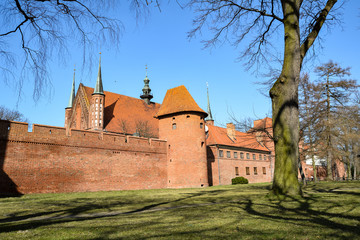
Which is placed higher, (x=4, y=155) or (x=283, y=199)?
(x=4, y=155)

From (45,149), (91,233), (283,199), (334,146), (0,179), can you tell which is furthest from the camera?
(334,146)

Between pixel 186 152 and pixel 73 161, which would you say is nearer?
pixel 73 161

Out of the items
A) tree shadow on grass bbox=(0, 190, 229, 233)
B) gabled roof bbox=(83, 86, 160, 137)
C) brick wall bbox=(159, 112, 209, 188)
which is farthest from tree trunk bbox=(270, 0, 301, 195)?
gabled roof bbox=(83, 86, 160, 137)

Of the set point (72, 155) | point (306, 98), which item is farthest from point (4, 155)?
point (306, 98)

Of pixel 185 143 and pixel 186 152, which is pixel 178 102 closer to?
pixel 185 143

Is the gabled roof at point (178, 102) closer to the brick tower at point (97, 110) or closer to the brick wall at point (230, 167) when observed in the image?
the brick wall at point (230, 167)

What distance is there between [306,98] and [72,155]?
1934 cm

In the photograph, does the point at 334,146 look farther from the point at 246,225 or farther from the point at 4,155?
the point at 4,155

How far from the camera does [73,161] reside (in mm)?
20812

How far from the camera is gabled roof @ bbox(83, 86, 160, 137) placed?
35719 millimetres

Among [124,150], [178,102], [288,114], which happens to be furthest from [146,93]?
[288,114]

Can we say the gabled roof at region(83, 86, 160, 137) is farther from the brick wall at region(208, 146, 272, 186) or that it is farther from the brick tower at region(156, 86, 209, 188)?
the brick wall at region(208, 146, 272, 186)

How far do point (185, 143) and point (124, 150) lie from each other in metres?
6.19

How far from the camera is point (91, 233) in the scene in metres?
4.73
